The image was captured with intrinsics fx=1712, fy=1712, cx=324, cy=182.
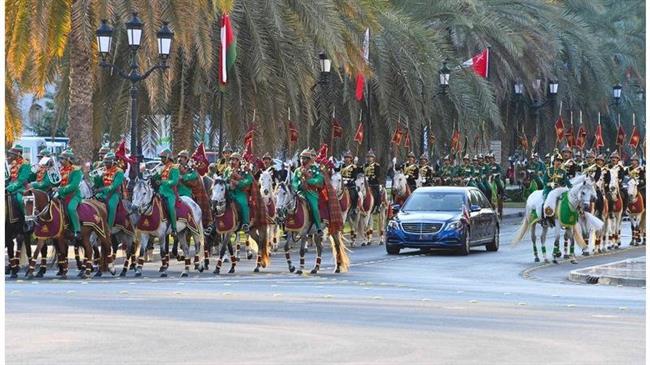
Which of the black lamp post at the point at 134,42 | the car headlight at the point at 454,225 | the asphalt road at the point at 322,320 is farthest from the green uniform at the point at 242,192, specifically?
the car headlight at the point at 454,225

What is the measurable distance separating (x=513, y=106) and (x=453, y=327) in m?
48.4

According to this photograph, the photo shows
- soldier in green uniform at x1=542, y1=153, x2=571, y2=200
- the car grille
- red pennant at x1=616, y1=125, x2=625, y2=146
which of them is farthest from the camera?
red pennant at x1=616, y1=125, x2=625, y2=146

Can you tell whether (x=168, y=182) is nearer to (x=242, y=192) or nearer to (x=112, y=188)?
(x=112, y=188)

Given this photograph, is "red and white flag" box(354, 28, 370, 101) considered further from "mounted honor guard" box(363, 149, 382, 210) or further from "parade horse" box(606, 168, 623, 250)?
"parade horse" box(606, 168, 623, 250)

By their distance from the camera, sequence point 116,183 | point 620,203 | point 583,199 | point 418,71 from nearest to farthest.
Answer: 1. point 116,183
2. point 583,199
3. point 620,203
4. point 418,71

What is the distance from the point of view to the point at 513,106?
2566 inches

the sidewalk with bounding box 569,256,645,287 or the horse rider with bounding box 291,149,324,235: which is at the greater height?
the horse rider with bounding box 291,149,324,235

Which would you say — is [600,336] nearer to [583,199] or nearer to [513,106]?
[583,199]

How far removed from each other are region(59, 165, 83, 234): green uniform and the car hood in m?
9.69

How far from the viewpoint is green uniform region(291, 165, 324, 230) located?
28.9 metres

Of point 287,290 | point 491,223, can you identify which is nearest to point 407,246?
point 491,223

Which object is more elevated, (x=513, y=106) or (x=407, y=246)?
(x=513, y=106)

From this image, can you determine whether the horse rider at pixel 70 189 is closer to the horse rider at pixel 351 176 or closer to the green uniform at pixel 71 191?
the green uniform at pixel 71 191

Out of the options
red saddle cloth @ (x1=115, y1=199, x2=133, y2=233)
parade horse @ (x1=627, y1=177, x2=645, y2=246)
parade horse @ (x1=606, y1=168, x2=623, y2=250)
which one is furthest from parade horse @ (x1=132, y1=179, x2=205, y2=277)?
parade horse @ (x1=627, y1=177, x2=645, y2=246)
